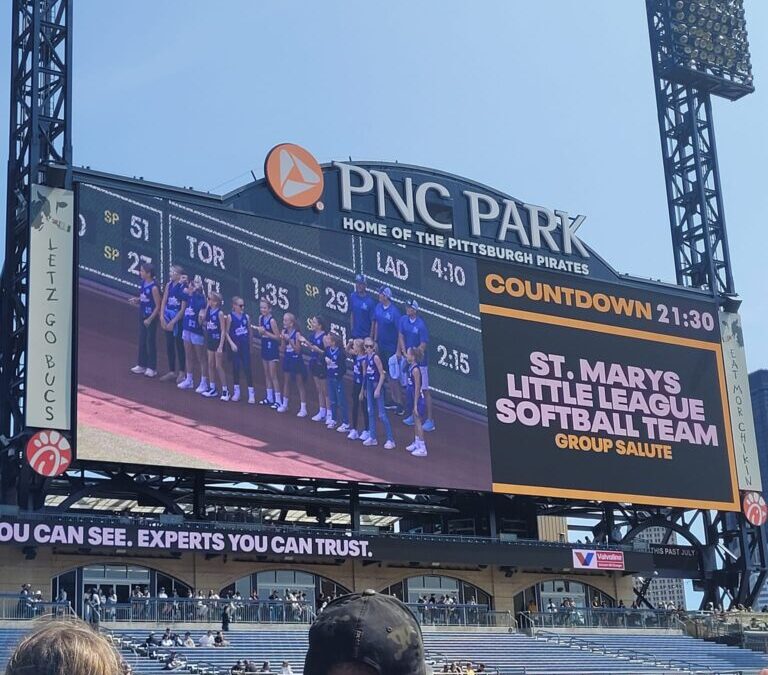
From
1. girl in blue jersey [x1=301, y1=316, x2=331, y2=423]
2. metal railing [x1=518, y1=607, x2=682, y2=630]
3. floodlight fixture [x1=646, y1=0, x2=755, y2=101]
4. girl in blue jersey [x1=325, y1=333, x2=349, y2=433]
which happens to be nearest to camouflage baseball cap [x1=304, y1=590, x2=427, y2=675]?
girl in blue jersey [x1=301, y1=316, x2=331, y2=423]

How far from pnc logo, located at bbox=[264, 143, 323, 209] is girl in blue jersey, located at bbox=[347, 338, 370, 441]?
3.57 m

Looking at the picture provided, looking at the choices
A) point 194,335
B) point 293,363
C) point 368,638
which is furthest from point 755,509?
point 368,638

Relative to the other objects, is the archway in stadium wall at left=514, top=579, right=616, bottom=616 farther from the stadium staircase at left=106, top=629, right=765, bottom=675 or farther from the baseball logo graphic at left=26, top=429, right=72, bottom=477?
the baseball logo graphic at left=26, top=429, right=72, bottom=477

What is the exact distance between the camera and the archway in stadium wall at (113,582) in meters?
29.5

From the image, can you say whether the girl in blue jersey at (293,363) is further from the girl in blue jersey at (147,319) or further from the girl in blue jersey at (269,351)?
the girl in blue jersey at (147,319)

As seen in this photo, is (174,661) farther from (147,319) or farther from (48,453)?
(147,319)

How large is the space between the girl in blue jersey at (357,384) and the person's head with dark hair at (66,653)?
28822 millimetres

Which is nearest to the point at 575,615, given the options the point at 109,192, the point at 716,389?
the point at 716,389

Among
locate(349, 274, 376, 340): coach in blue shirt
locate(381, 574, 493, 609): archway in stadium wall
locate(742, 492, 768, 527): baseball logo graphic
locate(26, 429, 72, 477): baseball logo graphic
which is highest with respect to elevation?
locate(349, 274, 376, 340): coach in blue shirt

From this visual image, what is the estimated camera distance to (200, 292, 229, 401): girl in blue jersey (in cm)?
2948

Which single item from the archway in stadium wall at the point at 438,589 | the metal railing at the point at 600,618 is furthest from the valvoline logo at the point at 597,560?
the archway in stadium wall at the point at 438,589

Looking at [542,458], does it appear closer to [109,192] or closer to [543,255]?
[543,255]

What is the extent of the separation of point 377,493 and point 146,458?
8500 millimetres

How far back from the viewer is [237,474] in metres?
30.3
